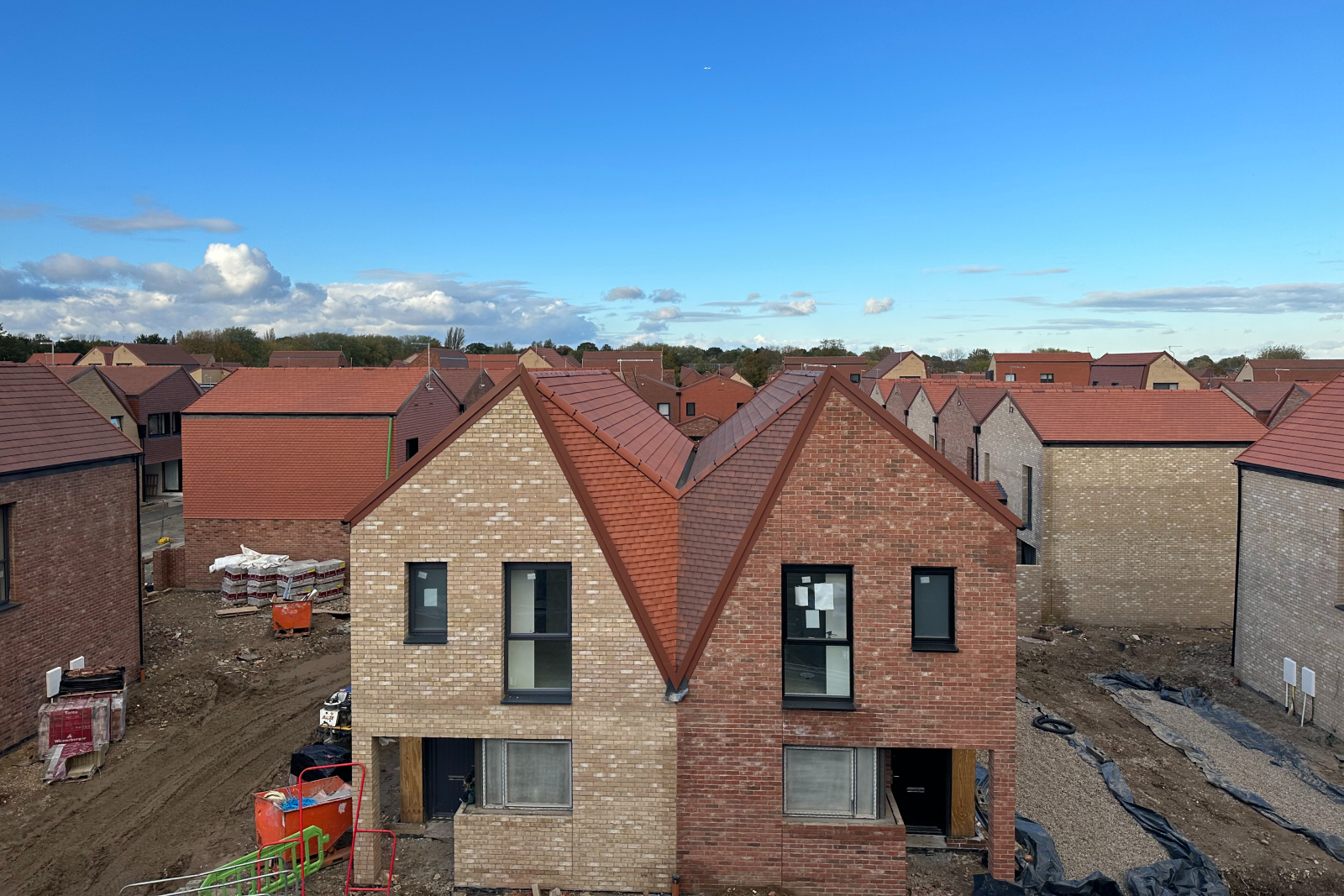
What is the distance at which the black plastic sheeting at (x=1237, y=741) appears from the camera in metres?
12.7

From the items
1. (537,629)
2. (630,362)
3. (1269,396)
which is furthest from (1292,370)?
(537,629)

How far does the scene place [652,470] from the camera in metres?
12.0

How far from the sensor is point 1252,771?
1455 cm

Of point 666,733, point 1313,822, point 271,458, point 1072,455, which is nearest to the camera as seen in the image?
point 666,733

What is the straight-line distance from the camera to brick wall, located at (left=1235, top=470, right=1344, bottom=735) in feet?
52.4

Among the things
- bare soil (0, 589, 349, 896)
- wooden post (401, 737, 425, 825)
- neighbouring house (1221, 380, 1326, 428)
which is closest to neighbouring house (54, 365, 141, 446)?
bare soil (0, 589, 349, 896)

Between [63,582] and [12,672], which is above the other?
[63,582]

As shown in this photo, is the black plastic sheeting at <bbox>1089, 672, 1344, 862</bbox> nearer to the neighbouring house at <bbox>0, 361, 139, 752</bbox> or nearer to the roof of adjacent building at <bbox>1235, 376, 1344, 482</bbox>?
the roof of adjacent building at <bbox>1235, 376, 1344, 482</bbox>

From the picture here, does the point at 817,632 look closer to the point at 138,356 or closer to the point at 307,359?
the point at 307,359

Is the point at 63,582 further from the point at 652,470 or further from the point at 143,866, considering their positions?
the point at 652,470

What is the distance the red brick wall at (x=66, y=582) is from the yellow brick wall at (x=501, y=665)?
9.21 m

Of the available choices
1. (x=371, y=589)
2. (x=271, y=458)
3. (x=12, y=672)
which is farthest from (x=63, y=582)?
(x=271, y=458)

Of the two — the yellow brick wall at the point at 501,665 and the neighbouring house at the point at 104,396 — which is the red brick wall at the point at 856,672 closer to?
the yellow brick wall at the point at 501,665

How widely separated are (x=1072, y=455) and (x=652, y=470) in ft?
56.2
